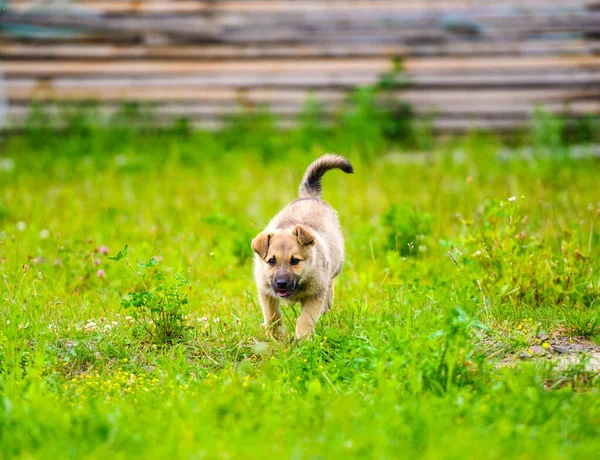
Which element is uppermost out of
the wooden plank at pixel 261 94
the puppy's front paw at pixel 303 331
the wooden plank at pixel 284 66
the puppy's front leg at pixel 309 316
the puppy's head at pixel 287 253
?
the wooden plank at pixel 284 66

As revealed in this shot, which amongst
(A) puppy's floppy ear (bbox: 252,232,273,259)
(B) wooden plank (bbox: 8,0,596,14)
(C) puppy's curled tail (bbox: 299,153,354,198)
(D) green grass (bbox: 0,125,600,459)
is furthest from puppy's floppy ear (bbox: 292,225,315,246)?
(B) wooden plank (bbox: 8,0,596,14)

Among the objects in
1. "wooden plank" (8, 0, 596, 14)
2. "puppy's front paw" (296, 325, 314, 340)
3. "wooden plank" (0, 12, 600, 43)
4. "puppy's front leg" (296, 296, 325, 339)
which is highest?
"wooden plank" (8, 0, 596, 14)

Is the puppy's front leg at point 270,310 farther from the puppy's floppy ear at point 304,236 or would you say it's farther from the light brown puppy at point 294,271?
the puppy's floppy ear at point 304,236

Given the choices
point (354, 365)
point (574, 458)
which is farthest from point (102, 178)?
point (574, 458)

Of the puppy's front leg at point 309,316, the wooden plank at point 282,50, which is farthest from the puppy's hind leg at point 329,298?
the wooden plank at point 282,50

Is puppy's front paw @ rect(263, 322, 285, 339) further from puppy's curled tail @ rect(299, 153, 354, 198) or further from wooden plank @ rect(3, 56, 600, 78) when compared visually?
wooden plank @ rect(3, 56, 600, 78)

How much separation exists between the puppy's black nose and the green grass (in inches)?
11.6

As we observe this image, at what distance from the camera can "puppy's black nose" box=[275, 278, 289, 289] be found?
A: 173 inches

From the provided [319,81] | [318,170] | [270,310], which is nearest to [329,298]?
[270,310]

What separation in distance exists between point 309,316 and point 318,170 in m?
1.39

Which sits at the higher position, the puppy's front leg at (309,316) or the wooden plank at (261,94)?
the wooden plank at (261,94)

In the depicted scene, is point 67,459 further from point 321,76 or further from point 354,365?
point 321,76

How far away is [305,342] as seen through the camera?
4148 millimetres

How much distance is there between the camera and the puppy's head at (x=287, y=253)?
4.47 meters
